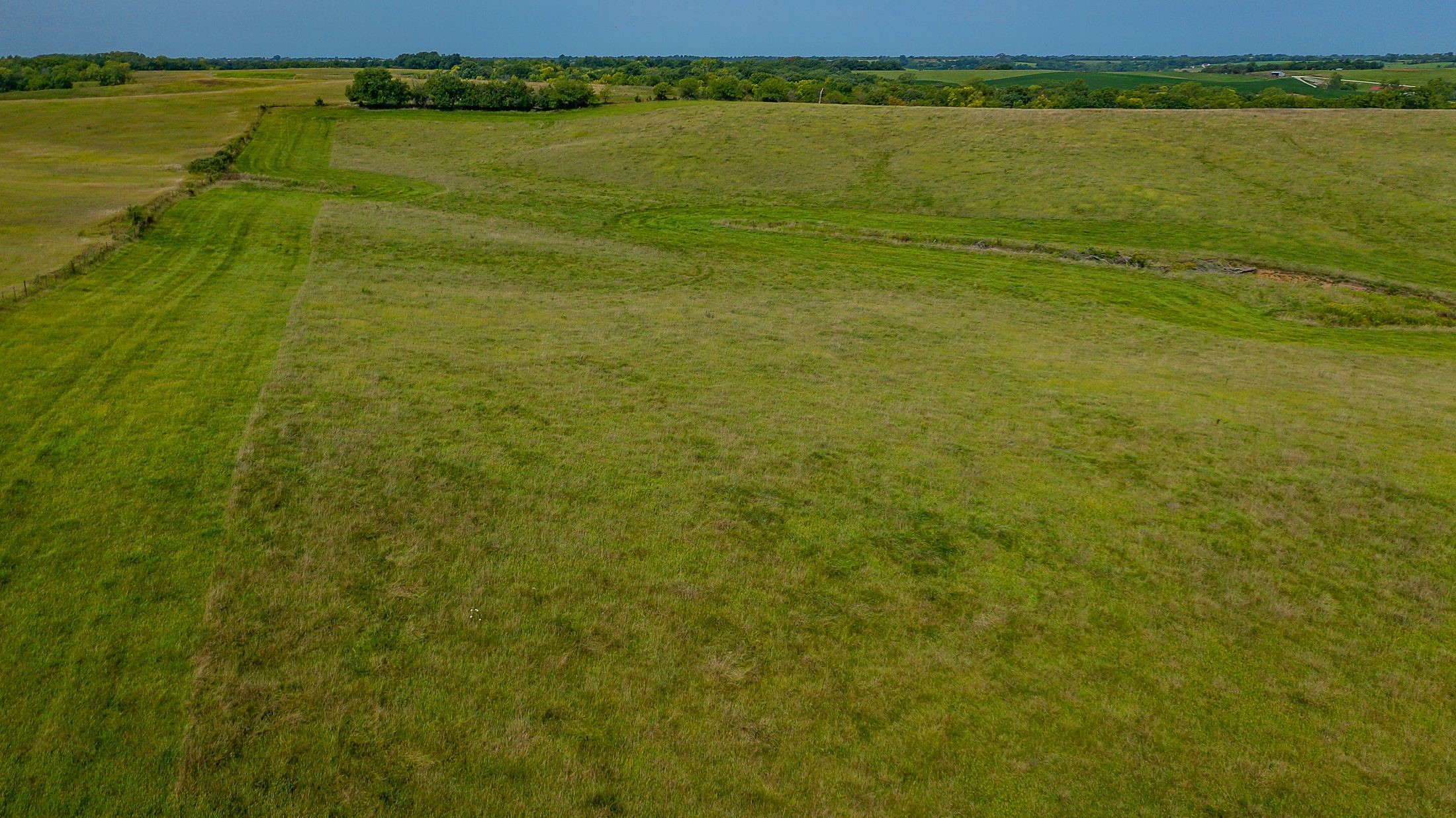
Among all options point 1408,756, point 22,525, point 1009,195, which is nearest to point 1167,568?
point 1408,756

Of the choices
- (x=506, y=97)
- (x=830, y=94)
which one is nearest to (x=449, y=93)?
(x=506, y=97)

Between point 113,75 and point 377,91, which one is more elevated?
point 113,75

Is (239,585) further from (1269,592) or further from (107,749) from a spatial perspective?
(1269,592)

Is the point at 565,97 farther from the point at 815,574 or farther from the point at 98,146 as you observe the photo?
the point at 815,574

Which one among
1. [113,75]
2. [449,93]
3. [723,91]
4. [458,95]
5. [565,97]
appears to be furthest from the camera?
[113,75]

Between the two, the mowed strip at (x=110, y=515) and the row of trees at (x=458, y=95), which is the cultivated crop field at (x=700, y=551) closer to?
the mowed strip at (x=110, y=515)
